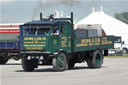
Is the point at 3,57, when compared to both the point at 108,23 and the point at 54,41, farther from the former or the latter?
the point at 108,23

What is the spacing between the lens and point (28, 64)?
2317 cm

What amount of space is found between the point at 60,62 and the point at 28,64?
1.73 metres

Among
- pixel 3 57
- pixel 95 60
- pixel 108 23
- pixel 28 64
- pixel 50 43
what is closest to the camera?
Answer: pixel 50 43

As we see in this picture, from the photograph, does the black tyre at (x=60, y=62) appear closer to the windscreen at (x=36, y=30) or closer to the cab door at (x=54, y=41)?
the cab door at (x=54, y=41)

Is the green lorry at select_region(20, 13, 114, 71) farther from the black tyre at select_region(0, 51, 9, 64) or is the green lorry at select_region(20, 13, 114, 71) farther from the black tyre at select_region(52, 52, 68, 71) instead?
the black tyre at select_region(0, 51, 9, 64)

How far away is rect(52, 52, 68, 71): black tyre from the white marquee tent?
50844 millimetres

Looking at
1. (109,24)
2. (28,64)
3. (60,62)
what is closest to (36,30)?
(28,64)

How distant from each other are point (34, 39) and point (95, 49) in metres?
4.44

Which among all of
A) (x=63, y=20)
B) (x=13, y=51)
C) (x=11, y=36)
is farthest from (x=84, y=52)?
(x=11, y=36)

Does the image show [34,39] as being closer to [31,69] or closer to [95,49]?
[31,69]

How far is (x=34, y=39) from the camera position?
73.0 feet

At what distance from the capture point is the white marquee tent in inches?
3017

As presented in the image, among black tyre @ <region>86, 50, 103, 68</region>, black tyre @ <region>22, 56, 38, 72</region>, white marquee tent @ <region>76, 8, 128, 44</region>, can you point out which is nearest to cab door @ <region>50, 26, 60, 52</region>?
black tyre @ <region>22, 56, 38, 72</region>

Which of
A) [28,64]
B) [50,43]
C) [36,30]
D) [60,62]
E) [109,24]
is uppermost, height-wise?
[109,24]
